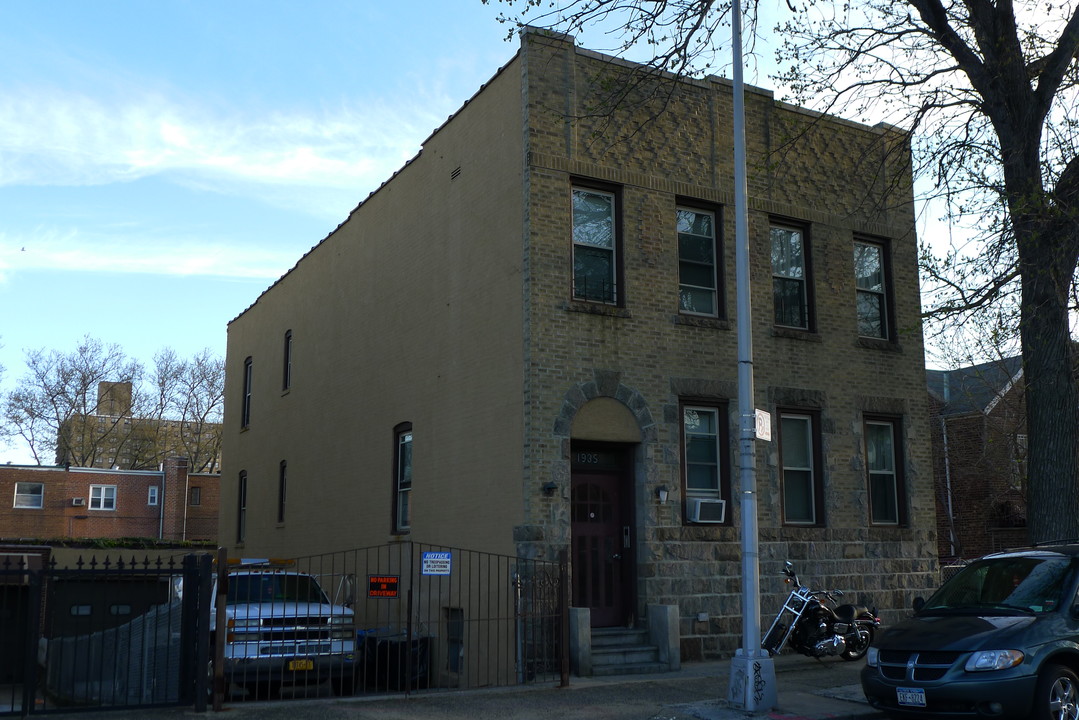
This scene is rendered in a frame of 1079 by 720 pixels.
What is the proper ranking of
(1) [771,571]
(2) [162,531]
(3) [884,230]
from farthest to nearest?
(2) [162,531] < (3) [884,230] < (1) [771,571]

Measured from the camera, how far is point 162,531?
54406 mm

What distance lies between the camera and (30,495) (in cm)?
5159

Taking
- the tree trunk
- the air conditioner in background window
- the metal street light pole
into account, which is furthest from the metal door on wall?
the tree trunk

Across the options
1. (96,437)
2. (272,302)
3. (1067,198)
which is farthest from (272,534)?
(96,437)

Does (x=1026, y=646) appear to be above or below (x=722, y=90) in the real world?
below

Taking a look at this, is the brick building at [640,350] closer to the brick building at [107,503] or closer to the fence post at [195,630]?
the fence post at [195,630]

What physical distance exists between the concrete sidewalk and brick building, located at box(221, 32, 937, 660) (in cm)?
237

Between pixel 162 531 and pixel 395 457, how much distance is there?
40.6 meters

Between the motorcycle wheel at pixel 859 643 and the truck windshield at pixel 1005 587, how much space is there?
11.9 ft

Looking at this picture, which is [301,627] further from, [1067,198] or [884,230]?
[884,230]

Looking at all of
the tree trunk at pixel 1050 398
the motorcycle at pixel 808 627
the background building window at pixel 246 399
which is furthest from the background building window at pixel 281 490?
the tree trunk at pixel 1050 398

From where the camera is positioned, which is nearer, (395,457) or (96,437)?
(395,457)

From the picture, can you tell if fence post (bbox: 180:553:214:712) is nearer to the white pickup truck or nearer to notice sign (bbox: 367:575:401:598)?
the white pickup truck

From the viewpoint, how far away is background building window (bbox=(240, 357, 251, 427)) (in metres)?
28.5
